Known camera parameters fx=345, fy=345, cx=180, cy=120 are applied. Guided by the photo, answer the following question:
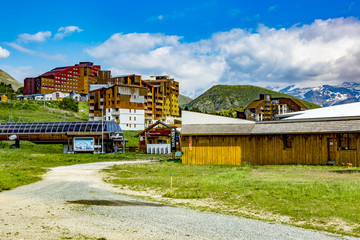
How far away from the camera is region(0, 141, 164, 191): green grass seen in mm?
25747

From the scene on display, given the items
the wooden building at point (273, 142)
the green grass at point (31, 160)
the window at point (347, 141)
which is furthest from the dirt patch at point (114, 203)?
the window at point (347, 141)

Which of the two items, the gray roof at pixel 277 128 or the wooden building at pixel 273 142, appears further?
the wooden building at pixel 273 142

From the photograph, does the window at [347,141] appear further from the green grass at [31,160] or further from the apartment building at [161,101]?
the apartment building at [161,101]

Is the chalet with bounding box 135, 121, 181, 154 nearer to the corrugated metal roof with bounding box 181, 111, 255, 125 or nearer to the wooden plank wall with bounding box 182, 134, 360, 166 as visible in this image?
the corrugated metal roof with bounding box 181, 111, 255, 125

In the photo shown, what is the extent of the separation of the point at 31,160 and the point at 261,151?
90.4 feet

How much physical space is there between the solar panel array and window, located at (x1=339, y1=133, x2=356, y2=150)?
130ft

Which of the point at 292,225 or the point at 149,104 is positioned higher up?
the point at 149,104

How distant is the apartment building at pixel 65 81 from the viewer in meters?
177

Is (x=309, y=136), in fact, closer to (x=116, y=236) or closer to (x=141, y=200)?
(x=141, y=200)

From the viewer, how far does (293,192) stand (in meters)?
18.5

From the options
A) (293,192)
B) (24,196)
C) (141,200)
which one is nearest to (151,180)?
(141,200)

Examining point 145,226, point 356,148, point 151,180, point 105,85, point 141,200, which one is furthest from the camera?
point 105,85

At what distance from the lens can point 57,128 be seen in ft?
208

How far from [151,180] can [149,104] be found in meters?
110
